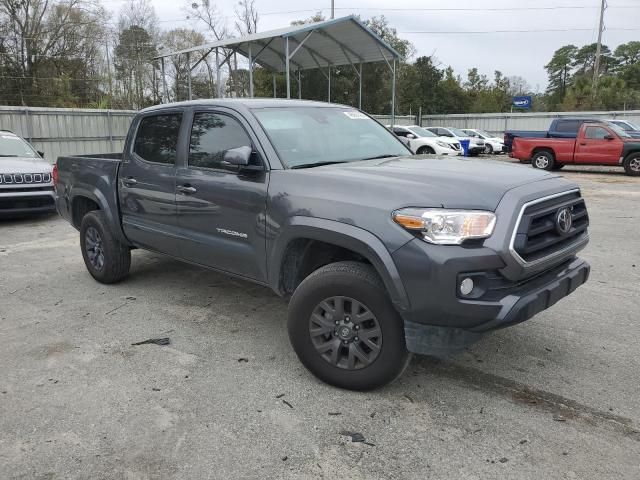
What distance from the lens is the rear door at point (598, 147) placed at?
16.8 meters

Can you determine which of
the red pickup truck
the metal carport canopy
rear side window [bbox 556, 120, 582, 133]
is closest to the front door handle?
the metal carport canopy

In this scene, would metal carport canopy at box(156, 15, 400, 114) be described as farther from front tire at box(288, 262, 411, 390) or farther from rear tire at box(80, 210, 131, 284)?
front tire at box(288, 262, 411, 390)

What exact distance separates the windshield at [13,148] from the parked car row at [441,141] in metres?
12.7

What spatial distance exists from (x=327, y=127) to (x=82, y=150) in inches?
646

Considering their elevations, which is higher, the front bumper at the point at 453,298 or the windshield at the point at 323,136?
the windshield at the point at 323,136

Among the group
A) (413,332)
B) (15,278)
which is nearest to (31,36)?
(15,278)

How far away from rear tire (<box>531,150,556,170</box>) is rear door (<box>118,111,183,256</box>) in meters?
16.0

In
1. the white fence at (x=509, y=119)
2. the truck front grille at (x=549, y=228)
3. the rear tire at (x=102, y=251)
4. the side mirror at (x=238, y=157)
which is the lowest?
the rear tire at (x=102, y=251)

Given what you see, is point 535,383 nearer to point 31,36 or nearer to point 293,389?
point 293,389

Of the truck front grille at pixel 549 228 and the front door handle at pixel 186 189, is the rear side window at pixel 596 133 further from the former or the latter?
the front door handle at pixel 186 189

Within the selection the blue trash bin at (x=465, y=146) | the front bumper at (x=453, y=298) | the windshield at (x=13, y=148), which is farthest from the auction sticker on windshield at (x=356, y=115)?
the blue trash bin at (x=465, y=146)

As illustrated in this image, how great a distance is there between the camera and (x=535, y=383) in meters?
3.35

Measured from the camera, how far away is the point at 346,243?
3.09 m

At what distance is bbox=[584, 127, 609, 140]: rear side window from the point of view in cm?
1702
